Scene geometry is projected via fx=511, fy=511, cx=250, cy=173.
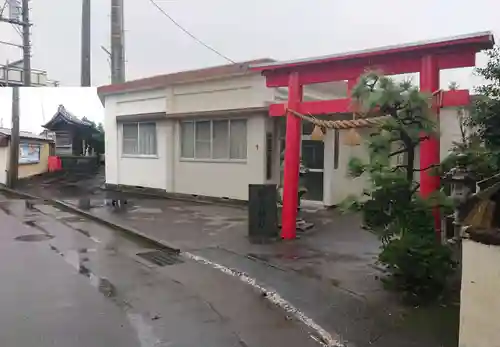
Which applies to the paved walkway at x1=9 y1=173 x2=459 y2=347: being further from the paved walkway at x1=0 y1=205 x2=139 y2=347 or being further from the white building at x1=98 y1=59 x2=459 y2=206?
the paved walkway at x1=0 y1=205 x2=139 y2=347

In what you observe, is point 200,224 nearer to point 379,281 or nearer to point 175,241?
point 175,241

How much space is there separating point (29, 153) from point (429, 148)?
937 inches

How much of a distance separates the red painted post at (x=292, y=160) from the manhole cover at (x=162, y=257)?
2220 mm

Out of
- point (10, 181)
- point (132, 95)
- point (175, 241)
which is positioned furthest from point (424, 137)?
point (10, 181)

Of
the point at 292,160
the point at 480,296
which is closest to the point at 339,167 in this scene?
the point at 292,160

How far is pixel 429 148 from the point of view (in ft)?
22.1

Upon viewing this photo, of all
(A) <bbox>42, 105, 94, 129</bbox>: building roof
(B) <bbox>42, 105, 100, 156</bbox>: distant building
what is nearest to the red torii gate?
(A) <bbox>42, 105, 94, 129</bbox>: building roof

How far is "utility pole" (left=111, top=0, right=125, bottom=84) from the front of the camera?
20516 mm

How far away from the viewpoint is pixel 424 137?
244 inches

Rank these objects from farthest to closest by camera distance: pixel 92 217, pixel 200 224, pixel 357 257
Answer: pixel 92 217, pixel 200 224, pixel 357 257

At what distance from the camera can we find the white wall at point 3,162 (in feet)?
78.0

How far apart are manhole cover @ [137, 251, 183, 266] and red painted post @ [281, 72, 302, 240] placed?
2.22 metres

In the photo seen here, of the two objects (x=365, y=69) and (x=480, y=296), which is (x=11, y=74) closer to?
(x=365, y=69)

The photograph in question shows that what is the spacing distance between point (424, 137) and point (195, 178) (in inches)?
443
